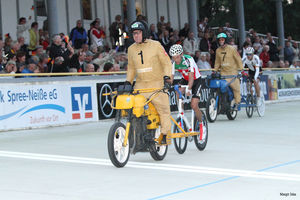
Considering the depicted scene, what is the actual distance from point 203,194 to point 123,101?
272 cm

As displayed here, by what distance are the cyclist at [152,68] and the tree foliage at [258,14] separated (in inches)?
1340

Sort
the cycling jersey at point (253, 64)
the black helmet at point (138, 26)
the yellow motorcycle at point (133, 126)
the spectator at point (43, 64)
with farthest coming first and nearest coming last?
the cycling jersey at point (253, 64), the spectator at point (43, 64), the black helmet at point (138, 26), the yellow motorcycle at point (133, 126)

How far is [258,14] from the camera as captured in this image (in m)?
45.1

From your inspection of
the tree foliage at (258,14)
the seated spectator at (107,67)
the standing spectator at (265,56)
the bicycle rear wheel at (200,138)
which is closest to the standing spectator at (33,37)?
the seated spectator at (107,67)

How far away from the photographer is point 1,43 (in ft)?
58.6

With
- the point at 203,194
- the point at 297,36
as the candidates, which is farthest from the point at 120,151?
the point at 297,36

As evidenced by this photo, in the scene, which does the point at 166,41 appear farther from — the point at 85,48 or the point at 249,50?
the point at 249,50

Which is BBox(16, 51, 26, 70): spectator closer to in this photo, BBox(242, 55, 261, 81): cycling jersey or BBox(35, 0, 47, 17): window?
BBox(242, 55, 261, 81): cycling jersey

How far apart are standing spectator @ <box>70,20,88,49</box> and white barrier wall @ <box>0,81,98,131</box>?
411 centimetres

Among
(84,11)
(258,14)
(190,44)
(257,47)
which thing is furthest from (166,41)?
(258,14)

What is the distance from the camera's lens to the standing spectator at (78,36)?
22.2 m

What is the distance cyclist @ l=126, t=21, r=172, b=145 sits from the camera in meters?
9.95

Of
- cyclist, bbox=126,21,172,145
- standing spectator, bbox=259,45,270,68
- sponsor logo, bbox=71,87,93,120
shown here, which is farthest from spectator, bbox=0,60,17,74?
standing spectator, bbox=259,45,270,68

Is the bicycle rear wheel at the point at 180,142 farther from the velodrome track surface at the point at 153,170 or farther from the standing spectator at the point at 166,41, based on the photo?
the standing spectator at the point at 166,41
